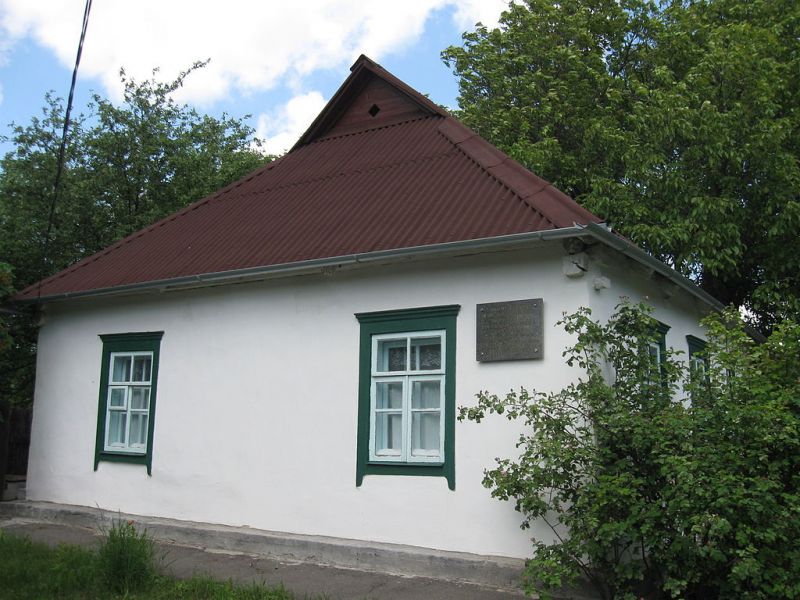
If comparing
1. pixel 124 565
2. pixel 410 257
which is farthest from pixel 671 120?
pixel 124 565

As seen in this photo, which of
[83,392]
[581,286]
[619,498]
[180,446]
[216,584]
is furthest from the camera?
[83,392]

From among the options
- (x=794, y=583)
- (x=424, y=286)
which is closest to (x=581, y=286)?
(x=424, y=286)

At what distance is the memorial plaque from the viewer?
7262 millimetres

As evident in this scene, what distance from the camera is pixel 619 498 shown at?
19.2ft

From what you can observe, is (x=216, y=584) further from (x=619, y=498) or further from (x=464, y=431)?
(x=619, y=498)

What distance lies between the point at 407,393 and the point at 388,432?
47 centimetres

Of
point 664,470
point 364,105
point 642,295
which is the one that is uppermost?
point 364,105

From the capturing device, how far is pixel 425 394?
7969mm

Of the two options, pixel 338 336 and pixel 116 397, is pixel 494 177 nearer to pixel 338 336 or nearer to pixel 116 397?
pixel 338 336

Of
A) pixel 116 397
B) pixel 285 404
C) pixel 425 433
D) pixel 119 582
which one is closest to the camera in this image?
pixel 119 582

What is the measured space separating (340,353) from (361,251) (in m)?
1.10

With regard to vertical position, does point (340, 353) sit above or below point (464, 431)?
above

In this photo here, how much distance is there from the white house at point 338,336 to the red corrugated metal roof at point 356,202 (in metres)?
0.04

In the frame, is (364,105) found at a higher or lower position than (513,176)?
higher
